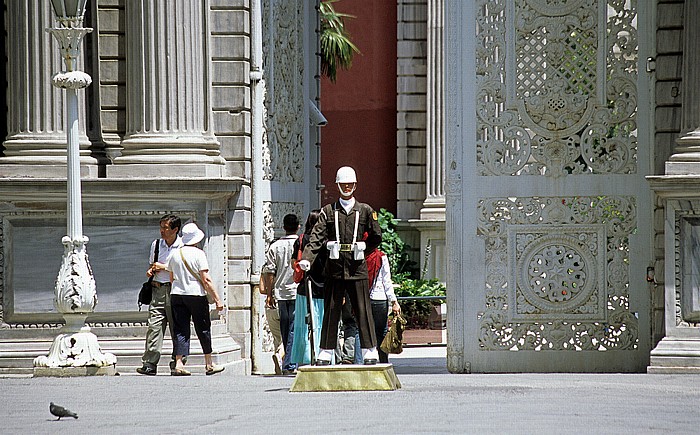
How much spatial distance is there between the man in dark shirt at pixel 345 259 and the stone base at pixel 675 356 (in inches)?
122

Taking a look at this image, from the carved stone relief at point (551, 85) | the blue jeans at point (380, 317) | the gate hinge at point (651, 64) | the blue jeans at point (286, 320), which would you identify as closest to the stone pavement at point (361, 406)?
the blue jeans at point (380, 317)

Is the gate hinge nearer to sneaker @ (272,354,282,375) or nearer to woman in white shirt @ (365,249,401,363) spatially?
woman in white shirt @ (365,249,401,363)

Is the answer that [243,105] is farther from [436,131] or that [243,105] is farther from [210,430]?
[436,131]

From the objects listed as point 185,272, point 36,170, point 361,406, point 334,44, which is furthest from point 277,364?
point 334,44

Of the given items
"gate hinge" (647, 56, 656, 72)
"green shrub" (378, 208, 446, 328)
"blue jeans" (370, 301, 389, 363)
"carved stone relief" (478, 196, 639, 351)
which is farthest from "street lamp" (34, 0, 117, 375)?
"green shrub" (378, 208, 446, 328)

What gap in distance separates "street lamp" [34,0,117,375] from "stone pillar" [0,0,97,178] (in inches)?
73.4

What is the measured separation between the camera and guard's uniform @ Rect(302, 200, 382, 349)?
1393 centimetres

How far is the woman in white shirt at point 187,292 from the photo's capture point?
50.8ft

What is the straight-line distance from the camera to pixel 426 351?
78.2ft

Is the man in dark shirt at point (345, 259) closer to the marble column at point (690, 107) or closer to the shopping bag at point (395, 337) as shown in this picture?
the shopping bag at point (395, 337)

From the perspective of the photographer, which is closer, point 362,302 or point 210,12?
point 362,302

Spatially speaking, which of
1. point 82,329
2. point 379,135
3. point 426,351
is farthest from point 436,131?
point 82,329

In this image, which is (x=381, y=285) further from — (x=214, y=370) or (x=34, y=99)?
(x=34, y=99)

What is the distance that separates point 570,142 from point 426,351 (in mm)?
7871
